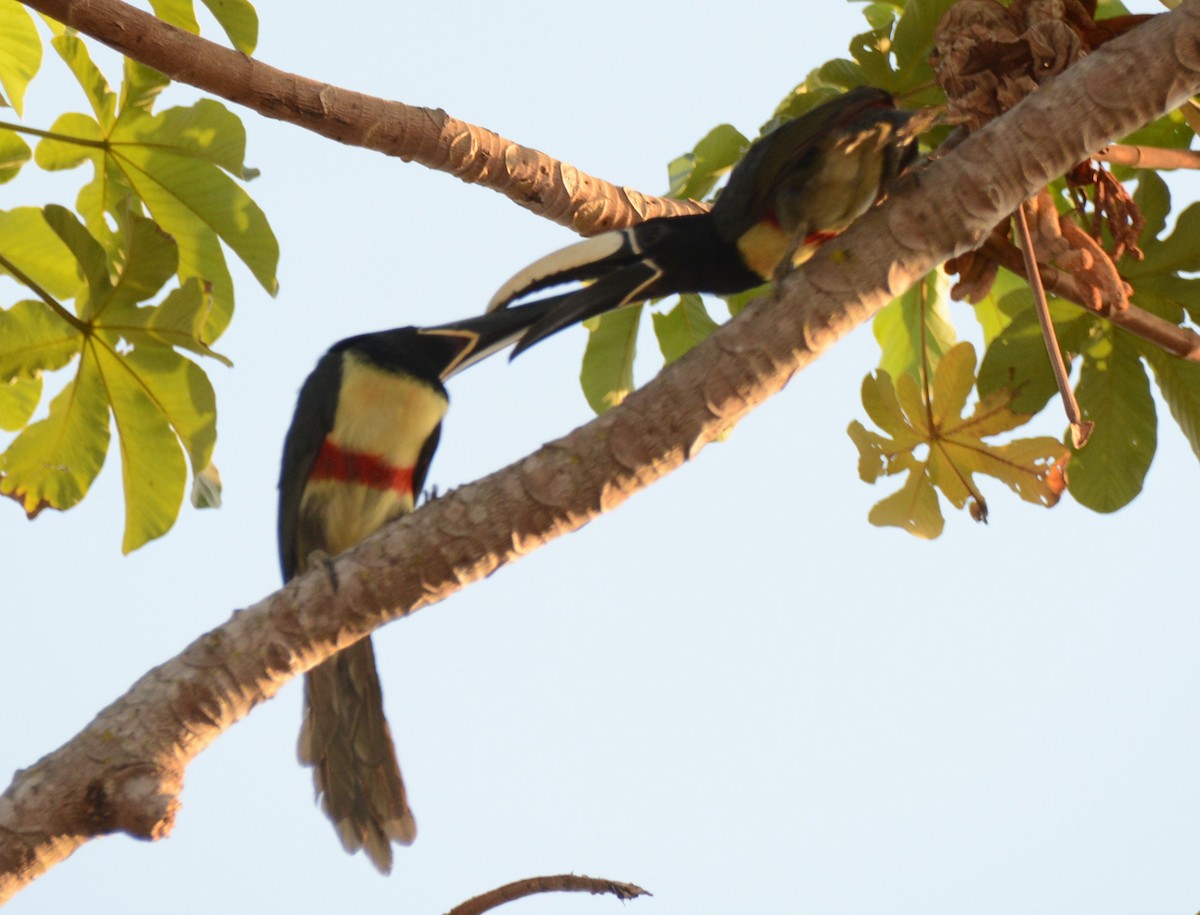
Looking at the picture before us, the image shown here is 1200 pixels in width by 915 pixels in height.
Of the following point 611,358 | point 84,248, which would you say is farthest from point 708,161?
point 84,248

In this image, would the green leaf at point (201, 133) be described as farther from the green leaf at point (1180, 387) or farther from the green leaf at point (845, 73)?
the green leaf at point (1180, 387)

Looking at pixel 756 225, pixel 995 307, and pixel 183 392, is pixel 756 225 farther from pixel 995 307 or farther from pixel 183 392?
pixel 183 392

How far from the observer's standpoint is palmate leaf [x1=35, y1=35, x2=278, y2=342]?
305 centimetres

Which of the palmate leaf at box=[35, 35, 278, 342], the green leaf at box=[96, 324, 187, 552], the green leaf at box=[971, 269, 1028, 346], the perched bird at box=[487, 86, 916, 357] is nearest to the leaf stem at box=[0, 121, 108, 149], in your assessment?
the palmate leaf at box=[35, 35, 278, 342]

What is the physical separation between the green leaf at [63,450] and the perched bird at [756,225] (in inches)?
44.1

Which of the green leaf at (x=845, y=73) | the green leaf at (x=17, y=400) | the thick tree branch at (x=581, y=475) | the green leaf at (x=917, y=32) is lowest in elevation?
the thick tree branch at (x=581, y=475)

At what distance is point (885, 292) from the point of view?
6.64 ft

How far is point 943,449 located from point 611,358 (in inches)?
43.4

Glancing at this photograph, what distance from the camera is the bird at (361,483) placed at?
2627mm

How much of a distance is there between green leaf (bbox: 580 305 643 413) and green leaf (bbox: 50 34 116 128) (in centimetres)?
140

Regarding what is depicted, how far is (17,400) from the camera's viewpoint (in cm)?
318

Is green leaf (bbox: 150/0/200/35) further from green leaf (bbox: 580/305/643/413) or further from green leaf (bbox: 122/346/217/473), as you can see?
green leaf (bbox: 580/305/643/413)

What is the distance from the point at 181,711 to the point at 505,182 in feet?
5.43

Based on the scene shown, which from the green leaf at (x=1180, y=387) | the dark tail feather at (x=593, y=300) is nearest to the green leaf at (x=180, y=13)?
the dark tail feather at (x=593, y=300)
